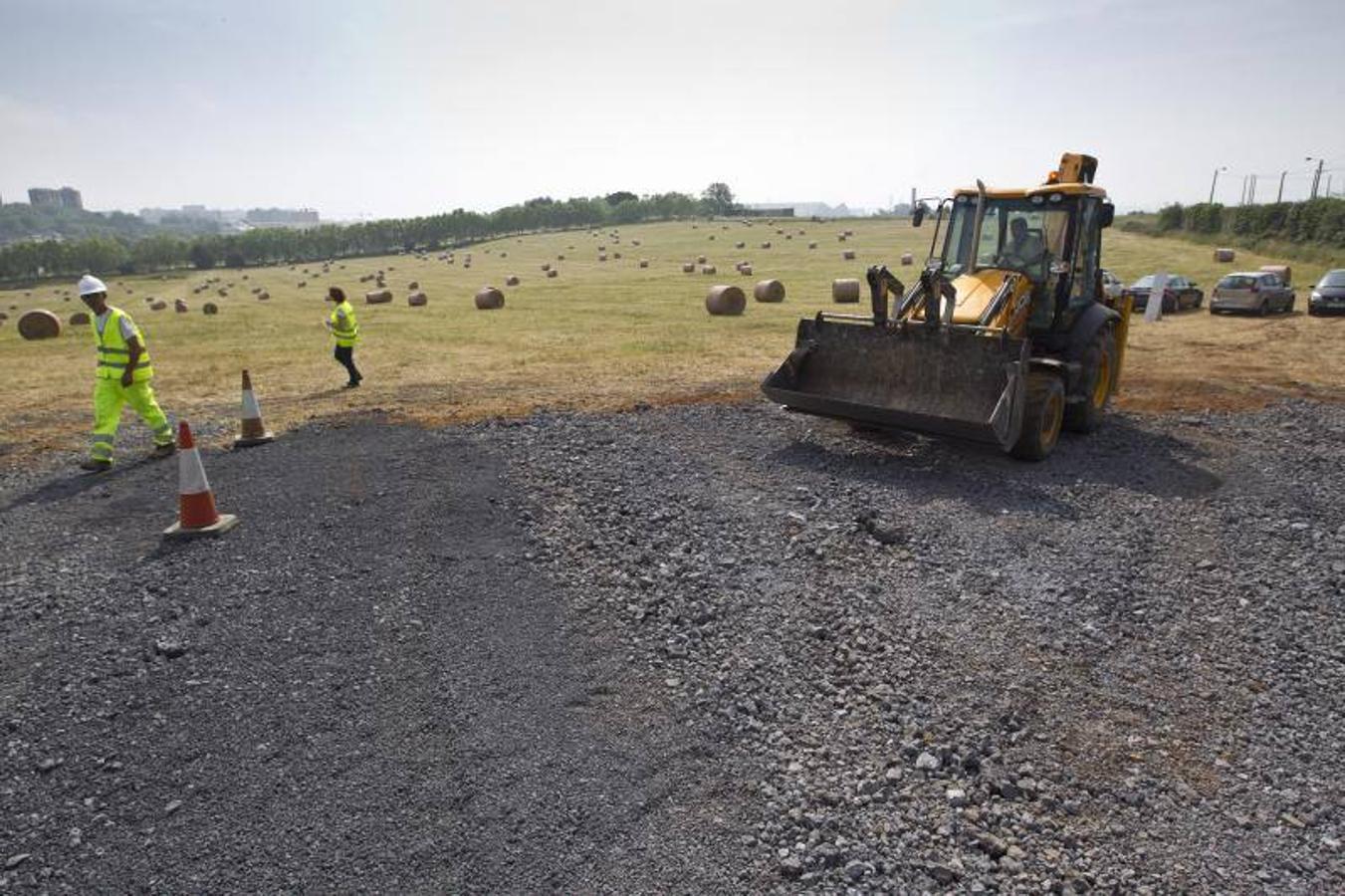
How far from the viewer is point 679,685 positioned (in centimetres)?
421

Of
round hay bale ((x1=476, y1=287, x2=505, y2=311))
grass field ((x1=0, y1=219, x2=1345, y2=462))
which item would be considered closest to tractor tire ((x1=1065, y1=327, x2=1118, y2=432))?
grass field ((x1=0, y1=219, x2=1345, y2=462))

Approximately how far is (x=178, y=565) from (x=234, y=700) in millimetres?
1867

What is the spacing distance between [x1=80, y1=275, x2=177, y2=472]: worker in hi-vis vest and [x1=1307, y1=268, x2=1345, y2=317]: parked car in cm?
2529

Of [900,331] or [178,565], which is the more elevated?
[900,331]

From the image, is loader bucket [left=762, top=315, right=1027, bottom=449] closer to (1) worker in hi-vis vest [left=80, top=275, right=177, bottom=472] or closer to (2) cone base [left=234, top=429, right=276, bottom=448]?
(2) cone base [left=234, top=429, right=276, bottom=448]

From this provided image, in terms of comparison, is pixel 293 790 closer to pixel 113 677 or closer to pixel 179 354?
pixel 113 677

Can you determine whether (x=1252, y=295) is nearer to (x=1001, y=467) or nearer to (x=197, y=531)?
(x=1001, y=467)

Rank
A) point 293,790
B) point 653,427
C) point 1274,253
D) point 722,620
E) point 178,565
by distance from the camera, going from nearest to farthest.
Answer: point 293,790 → point 722,620 → point 178,565 → point 653,427 → point 1274,253

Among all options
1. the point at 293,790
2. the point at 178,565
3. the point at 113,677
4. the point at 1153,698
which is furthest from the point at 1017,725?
the point at 178,565

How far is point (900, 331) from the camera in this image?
8078 millimetres

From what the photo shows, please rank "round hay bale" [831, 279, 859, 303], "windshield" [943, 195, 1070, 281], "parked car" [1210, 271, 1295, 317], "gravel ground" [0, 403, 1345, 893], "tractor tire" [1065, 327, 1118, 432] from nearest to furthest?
"gravel ground" [0, 403, 1345, 893]
"windshield" [943, 195, 1070, 281]
"tractor tire" [1065, 327, 1118, 432]
"parked car" [1210, 271, 1295, 317]
"round hay bale" [831, 279, 859, 303]

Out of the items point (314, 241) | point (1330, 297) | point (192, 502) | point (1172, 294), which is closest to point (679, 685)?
point (192, 502)

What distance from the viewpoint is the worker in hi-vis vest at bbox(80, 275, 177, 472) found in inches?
316

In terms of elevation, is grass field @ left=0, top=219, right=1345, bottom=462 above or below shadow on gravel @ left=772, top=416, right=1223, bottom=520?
below
